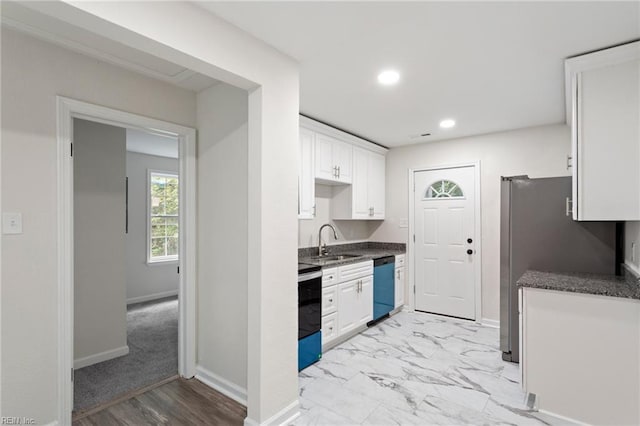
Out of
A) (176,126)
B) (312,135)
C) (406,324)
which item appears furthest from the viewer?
(406,324)

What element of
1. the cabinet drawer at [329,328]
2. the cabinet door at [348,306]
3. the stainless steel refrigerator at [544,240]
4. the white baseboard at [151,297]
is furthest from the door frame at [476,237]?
the white baseboard at [151,297]

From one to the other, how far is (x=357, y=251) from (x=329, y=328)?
160 cm

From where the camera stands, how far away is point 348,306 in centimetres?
352

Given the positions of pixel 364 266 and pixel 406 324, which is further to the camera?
pixel 406 324

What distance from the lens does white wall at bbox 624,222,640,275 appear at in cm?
223

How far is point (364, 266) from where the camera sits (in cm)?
377

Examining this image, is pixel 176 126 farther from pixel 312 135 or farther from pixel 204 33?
pixel 312 135

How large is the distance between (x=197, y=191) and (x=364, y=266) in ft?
6.61

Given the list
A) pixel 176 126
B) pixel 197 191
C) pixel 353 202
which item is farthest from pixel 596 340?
pixel 176 126

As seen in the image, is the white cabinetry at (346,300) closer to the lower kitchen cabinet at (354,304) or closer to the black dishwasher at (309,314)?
the lower kitchen cabinet at (354,304)

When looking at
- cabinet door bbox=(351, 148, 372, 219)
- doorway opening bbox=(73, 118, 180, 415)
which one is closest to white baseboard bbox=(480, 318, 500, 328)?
cabinet door bbox=(351, 148, 372, 219)

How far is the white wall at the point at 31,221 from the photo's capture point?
185cm

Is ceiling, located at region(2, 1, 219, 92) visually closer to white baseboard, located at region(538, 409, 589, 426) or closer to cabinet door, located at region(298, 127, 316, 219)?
cabinet door, located at region(298, 127, 316, 219)

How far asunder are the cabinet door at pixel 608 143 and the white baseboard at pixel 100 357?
4.03 m
